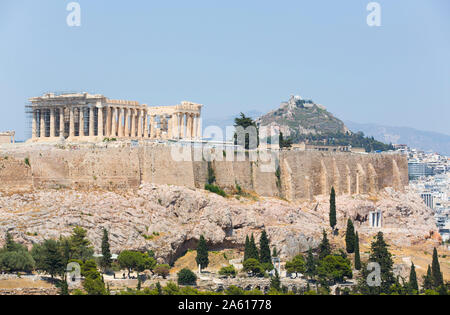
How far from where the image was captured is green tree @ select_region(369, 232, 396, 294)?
2382 inches

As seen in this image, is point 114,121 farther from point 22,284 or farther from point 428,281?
point 428,281

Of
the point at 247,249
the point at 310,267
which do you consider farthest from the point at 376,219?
the point at 247,249

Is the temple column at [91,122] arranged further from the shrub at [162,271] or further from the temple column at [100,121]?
the shrub at [162,271]

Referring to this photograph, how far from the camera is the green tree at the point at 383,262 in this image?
199 ft

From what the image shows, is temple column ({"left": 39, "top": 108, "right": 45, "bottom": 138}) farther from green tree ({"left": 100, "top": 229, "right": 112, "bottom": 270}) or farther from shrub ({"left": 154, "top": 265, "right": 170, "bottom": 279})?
shrub ({"left": 154, "top": 265, "right": 170, "bottom": 279})

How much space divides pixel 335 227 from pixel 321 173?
8.58 metres

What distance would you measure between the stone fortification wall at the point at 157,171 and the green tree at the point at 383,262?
483 inches

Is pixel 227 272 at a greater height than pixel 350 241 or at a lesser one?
lesser

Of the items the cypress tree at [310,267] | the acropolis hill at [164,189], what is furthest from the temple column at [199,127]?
the cypress tree at [310,267]

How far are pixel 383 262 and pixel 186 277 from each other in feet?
51.8

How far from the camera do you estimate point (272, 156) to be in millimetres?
78688

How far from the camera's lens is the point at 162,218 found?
208ft
